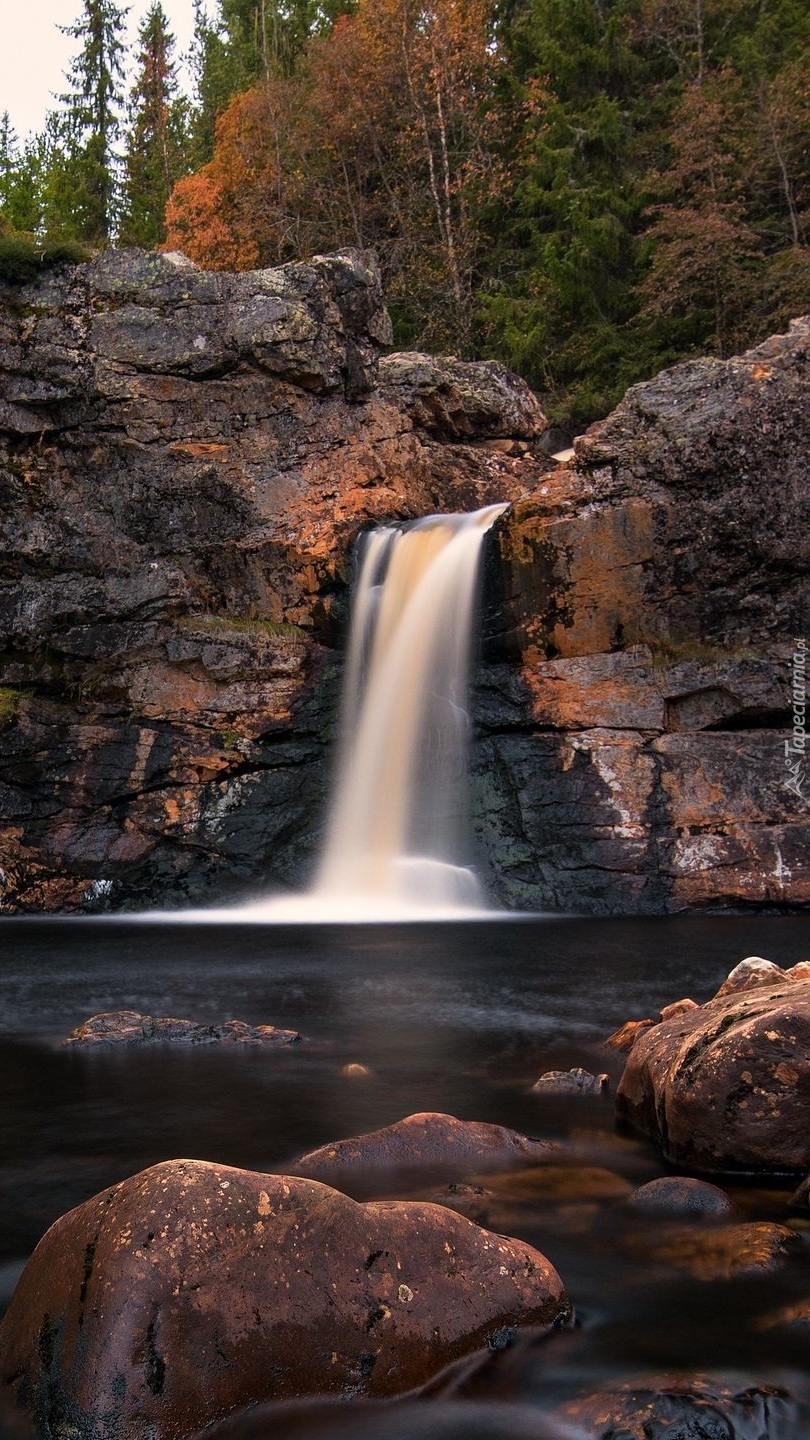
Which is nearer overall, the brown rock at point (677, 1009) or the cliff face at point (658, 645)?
the brown rock at point (677, 1009)

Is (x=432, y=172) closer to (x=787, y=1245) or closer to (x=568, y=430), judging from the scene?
(x=568, y=430)

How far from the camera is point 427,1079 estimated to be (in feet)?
24.0

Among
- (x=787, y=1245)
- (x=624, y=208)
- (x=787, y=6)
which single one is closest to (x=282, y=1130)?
(x=787, y=1245)

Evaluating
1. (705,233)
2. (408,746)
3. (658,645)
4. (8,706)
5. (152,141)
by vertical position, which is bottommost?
(408,746)

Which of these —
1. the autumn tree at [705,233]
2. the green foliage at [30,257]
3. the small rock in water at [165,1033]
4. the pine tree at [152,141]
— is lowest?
the small rock in water at [165,1033]

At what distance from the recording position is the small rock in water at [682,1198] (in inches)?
189

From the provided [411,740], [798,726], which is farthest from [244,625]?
[798,726]

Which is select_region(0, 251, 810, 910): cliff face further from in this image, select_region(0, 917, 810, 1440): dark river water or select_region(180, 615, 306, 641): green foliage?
select_region(0, 917, 810, 1440): dark river water

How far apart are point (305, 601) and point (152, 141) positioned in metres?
33.9

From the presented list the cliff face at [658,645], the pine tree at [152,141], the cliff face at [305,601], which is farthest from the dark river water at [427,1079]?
the pine tree at [152,141]

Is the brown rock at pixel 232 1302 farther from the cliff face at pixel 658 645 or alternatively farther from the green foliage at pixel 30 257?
the green foliage at pixel 30 257

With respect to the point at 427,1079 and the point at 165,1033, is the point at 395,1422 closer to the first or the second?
the point at 427,1079

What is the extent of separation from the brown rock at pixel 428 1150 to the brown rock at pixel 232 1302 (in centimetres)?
148

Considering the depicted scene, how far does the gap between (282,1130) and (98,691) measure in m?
13.0
